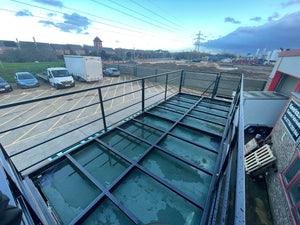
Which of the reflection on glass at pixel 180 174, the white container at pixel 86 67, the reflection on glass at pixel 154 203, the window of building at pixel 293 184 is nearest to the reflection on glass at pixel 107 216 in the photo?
the reflection on glass at pixel 154 203

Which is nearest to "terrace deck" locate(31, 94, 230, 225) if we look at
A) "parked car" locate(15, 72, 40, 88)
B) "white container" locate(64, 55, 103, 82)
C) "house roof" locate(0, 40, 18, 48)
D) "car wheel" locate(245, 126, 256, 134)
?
"car wheel" locate(245, 126, 256, 134)

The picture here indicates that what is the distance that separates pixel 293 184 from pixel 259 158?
1.96m

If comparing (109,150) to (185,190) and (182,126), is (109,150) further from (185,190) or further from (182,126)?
(182,126)

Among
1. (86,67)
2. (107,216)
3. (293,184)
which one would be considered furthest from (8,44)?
(293,184)

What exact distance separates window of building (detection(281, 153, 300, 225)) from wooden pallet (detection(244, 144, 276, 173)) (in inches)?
35.2

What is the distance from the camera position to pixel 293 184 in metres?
3.85

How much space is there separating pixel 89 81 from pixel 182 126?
16943mm

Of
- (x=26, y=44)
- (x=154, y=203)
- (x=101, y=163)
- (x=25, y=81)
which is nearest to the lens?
(x=154, y=203)

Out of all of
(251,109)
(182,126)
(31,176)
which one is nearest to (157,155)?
(182,126)

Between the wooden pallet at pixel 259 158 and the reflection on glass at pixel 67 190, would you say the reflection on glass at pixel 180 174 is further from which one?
the wooden pallet at pixel 259 158

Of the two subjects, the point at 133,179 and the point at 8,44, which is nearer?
the point at 133,179

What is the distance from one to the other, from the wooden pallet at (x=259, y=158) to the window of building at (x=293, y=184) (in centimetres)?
89

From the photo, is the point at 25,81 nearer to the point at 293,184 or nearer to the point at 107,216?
the point at 107,216

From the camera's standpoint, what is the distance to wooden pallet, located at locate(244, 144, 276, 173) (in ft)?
17.5
